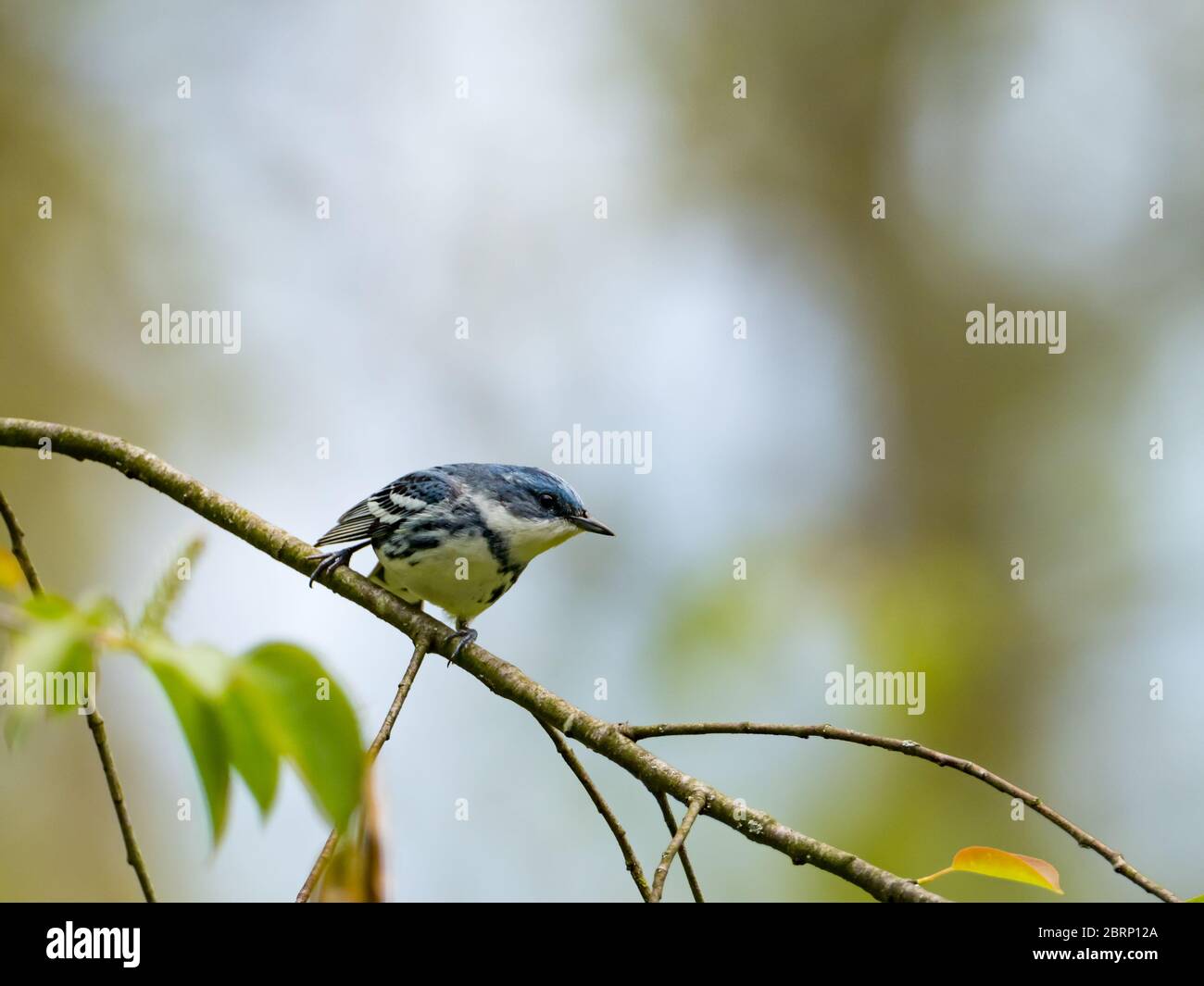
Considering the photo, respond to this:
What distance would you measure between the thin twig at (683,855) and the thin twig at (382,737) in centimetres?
53

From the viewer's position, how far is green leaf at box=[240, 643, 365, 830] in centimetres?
92

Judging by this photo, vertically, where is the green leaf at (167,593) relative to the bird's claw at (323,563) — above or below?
above

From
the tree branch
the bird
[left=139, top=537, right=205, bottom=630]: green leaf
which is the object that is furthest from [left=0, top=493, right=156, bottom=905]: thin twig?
the bird

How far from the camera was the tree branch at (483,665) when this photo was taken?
1.87 metres

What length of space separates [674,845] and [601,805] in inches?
14.7

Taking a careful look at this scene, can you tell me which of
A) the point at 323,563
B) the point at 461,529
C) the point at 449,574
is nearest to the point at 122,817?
the point at 323,563

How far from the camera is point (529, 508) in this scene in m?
4.03

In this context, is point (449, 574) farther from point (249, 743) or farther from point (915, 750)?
point (249, 743)

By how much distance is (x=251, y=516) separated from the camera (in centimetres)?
289

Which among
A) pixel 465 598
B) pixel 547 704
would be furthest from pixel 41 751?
pixel 547 704

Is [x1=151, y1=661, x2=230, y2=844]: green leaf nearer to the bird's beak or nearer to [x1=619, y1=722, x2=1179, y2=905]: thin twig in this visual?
A: [x1=619, y1=722, x2=1179, y2=905]: thin twig

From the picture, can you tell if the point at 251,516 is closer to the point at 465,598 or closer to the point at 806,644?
the point at 465,598

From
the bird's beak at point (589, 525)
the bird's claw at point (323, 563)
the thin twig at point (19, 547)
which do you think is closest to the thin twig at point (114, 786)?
the thin twig at point (19, 547)

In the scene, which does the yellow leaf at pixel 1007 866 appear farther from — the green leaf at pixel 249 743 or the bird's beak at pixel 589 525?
the bird's beak at pixel 589 525
